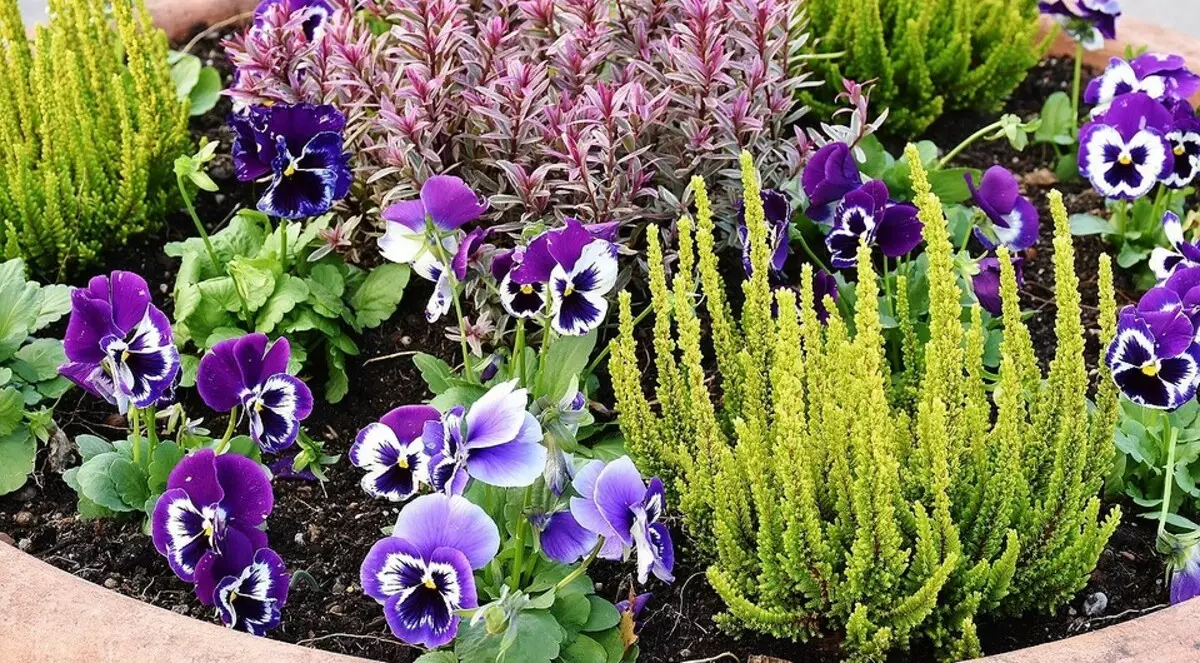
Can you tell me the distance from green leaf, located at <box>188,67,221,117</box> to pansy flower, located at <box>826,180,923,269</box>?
1454 mm

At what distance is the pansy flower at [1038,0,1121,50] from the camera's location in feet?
9.44

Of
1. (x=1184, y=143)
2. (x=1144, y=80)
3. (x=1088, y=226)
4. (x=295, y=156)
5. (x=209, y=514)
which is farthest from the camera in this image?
(x=1088, y=226)

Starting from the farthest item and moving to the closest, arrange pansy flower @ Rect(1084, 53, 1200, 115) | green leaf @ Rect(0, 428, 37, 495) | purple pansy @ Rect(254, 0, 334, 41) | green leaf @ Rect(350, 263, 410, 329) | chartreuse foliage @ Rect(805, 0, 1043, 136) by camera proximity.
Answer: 1. chartreuse foliage @ Rect(805, 0, 1043, 136)
2. pansy flower @ Rect(1084, 53, 1200, 115)
3. purple pansy @ Rect(254, 0, 334, 41)
4. green leaf @ Rect(350, 263, 410, 329)
5. green leaf @ Rect(0, 428, 37, 495)

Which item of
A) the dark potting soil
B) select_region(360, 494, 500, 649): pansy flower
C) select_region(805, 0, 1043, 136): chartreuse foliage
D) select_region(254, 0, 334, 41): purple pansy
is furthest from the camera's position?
select_region(805, 0, 1043, 136): chartreuse foliage

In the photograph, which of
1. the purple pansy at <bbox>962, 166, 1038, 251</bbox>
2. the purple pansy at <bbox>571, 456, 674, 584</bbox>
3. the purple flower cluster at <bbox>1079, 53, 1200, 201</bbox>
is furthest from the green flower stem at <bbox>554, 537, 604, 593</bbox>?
the purple flower cluster at <bbox>1079, 53, 1200, 201</bbox>

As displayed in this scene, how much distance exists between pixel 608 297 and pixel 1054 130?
1.25 meters

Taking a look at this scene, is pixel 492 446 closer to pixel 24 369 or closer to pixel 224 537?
pixel 224 537

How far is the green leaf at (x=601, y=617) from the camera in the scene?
1796 millimetres

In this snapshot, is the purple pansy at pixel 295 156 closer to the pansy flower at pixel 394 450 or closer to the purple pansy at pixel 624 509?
the pansy flower at pixel 394 450

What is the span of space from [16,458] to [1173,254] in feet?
5.83

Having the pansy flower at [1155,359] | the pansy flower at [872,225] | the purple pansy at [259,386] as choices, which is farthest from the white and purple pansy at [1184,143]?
the purple pansy at [259,386]

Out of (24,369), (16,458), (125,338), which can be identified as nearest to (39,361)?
(24,369)

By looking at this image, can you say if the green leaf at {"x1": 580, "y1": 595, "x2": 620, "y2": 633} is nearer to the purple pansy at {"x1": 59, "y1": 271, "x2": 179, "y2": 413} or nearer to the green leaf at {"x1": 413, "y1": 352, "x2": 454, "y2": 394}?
the green leaf at {"x1": 413, "y1": 352, "x2": 454, "y2": 394}

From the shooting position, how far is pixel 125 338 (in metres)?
1.78
